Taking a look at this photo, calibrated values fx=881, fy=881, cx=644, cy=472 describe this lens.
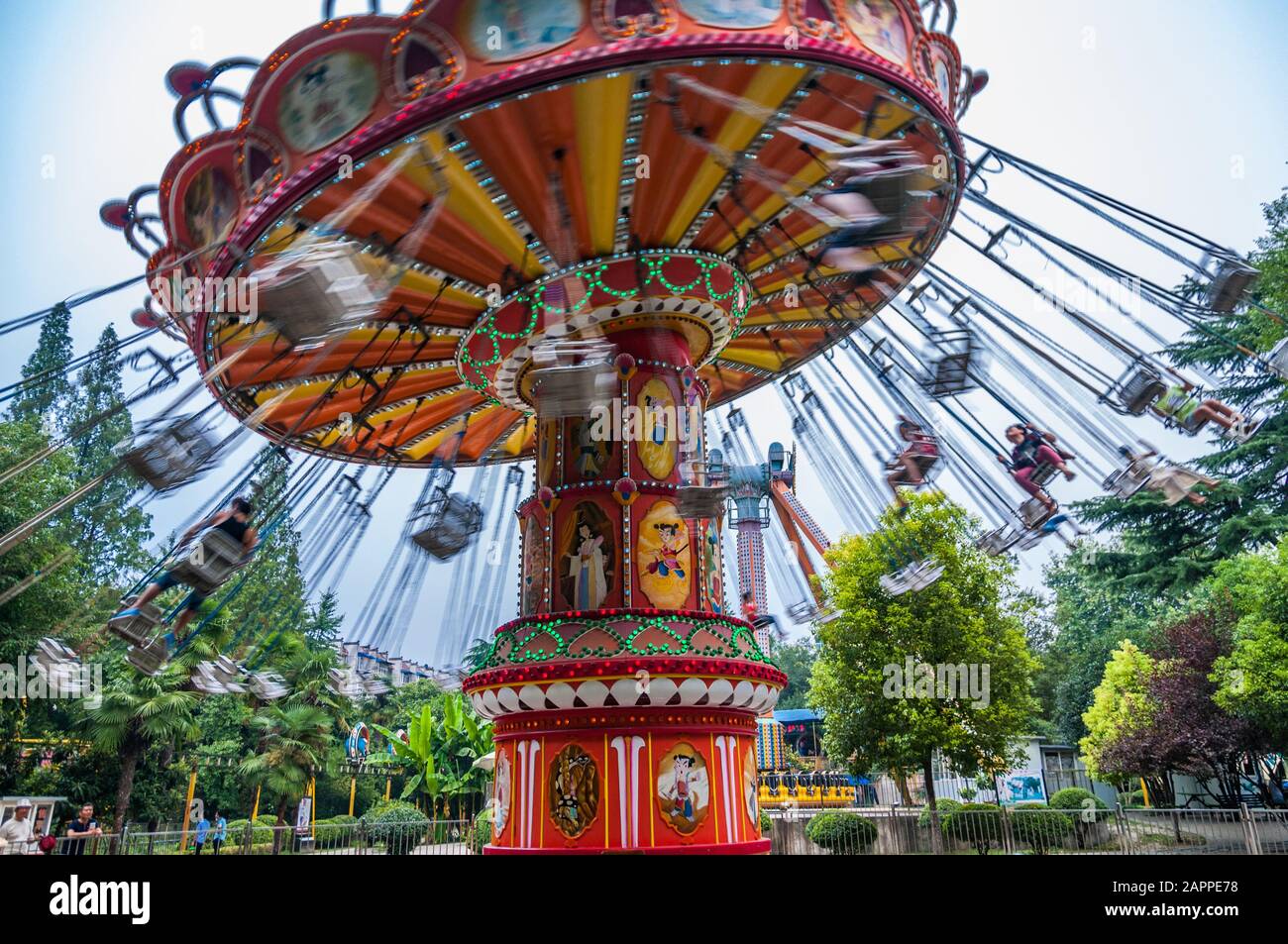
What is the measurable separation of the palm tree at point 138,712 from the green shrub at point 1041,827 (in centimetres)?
2034

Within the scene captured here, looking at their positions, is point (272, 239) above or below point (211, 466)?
above

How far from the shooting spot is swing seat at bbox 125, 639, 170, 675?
8633mm

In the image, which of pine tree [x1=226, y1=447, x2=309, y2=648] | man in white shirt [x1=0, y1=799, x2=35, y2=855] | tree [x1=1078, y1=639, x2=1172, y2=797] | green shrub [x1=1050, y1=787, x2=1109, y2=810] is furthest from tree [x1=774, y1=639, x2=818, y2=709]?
man in white shirt [x1=0, y1=799, x2=35, y2=855]

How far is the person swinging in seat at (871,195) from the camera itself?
7297 mm

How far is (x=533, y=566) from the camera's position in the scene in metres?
11.1

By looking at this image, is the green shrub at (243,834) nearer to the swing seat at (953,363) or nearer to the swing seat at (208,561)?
the swing seat at (208,561)

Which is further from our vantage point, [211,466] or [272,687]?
[272,687]

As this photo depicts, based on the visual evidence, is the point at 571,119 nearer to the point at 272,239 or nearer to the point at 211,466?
the point at 272,239

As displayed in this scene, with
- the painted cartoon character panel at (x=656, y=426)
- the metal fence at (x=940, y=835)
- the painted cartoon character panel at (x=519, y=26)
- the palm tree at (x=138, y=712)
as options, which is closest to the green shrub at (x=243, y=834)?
the metal fence at (x=940, y=835)

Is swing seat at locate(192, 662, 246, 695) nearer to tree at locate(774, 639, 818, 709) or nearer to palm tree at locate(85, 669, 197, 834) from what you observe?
palm tree at locate(85, 669, 197, 834)

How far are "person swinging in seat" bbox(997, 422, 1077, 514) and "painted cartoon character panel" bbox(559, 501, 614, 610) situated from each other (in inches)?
192
